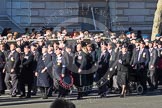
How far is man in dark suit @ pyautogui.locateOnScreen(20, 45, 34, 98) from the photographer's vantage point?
730 inches

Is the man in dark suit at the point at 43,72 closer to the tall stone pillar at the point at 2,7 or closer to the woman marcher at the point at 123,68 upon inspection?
the woman marcher at the point at 123,68

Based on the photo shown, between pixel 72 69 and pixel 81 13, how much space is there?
18.2 m

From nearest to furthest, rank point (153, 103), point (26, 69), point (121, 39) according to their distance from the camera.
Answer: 1. point (153, 103)
2. point (26, 69)
3. point (121, 39)

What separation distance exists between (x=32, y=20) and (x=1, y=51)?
16.4 m

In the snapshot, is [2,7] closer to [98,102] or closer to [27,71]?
[27,71]

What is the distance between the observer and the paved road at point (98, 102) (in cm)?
1650

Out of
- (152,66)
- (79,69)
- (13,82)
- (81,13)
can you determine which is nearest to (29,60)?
(13,82)

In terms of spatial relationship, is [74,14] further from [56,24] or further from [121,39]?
[121,39]

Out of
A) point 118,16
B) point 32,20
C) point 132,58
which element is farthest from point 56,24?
point 132,58

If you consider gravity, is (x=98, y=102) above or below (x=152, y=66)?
below

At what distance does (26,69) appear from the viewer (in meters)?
18.7

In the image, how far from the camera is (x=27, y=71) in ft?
61.4

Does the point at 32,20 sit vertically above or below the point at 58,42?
above

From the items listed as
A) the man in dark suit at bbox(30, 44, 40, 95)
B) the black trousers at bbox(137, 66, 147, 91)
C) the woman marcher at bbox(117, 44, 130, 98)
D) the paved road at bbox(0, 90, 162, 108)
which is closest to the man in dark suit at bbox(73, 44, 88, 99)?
the paved road at bbox(0, 90, 162, 108)
